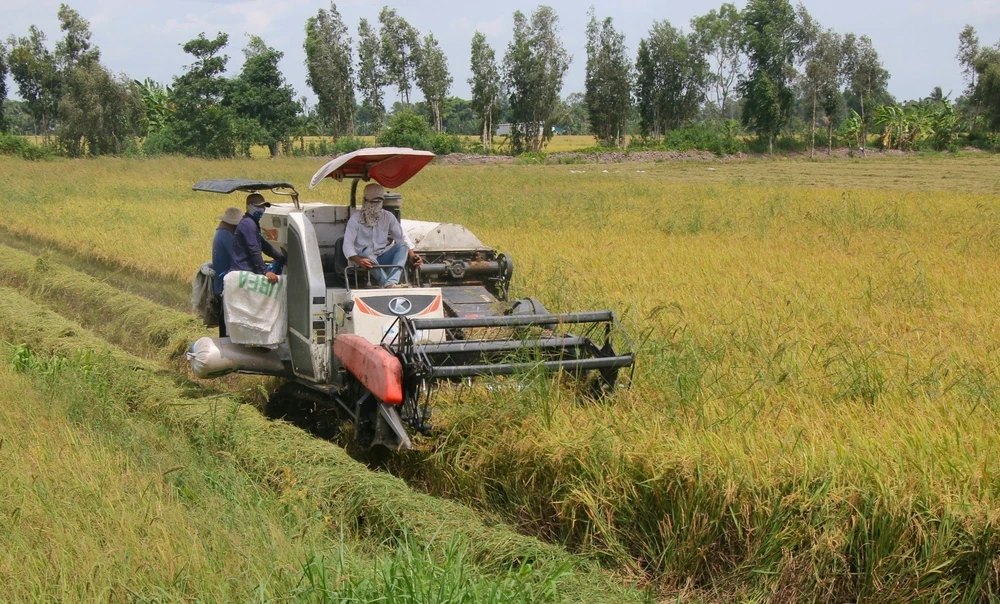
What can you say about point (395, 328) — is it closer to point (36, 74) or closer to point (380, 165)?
point (380, 165)

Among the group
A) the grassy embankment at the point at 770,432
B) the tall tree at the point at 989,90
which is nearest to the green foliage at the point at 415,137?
the tall tree at the point at 989,90

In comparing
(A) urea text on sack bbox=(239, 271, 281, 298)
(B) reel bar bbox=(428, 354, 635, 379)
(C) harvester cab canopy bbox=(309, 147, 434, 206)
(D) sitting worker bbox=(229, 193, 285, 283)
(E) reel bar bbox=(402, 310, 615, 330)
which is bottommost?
(B) reel bar bbox=(428, 354, 635, 379)

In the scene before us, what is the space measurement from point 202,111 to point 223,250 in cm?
4294

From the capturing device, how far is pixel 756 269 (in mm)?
10977

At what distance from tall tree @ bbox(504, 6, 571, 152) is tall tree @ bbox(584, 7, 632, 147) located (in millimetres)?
3686

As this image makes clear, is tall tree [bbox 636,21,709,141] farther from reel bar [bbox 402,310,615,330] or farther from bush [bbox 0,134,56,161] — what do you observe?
reel bar [bbox 402,310,615,330]

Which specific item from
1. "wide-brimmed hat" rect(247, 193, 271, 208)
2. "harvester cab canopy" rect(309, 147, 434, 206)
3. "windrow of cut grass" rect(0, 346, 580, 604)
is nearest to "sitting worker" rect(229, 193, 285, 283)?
"wide-brimmed hat" rect(247, 193, 271, 208)

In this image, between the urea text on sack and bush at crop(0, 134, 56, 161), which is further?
bush at crop(0, 134, 56, 161)

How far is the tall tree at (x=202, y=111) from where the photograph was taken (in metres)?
47.7

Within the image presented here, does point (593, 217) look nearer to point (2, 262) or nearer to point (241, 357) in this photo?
point (2, 262)

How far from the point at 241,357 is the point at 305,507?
278 centimetres

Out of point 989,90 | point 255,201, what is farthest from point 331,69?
point 255,201

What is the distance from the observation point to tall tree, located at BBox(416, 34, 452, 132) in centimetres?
6431

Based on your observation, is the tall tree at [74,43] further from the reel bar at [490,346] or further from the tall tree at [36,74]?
the reel bar at [490,346]
